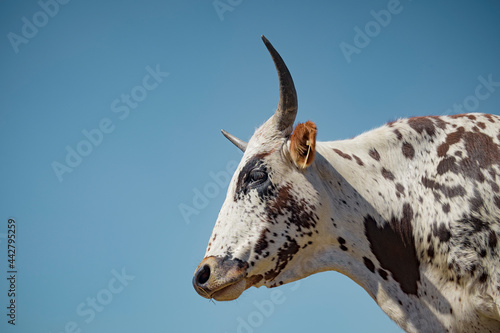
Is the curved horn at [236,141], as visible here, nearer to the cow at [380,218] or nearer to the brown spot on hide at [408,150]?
the cow at [380,218]

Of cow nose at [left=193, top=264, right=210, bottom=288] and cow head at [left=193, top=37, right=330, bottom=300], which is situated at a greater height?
cow head at [left=193, top=37, right=330, bottom=300]

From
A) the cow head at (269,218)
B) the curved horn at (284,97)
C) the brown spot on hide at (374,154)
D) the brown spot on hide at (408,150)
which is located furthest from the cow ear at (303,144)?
the brown spot on hide at (408,150)

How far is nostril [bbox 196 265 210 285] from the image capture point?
185 inches

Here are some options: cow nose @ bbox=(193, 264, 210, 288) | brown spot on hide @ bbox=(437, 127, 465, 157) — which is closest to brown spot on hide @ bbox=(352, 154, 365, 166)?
brown spot on hide @ bbox=(437, 127, 465, 157)

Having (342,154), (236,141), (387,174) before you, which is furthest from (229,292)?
(236,141)

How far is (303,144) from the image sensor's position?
16.8ft

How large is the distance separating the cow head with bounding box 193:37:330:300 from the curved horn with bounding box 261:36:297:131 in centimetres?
1

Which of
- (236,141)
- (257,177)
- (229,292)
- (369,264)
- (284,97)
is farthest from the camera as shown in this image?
(236,141)

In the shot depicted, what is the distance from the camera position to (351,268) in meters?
5.02

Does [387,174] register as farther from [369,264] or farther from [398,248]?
[369,264]

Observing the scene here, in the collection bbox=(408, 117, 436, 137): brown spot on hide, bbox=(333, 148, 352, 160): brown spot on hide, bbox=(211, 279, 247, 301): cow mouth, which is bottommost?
bbox=(211, 279, 247, 301): cow mouth

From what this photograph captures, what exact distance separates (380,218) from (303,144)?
43.6 inches

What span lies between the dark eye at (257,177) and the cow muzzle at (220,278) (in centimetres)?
89

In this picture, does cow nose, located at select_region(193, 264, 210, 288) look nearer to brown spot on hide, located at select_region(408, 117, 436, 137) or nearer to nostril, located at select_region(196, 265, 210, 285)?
nostril, located at select_region(196, 265, 210, 285)
